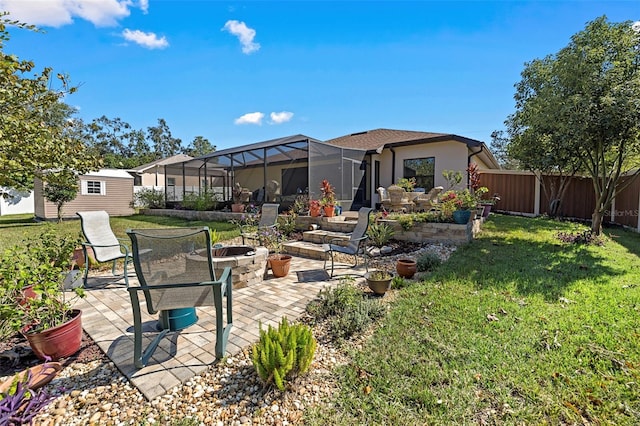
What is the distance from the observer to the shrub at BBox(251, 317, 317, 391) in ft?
6.45

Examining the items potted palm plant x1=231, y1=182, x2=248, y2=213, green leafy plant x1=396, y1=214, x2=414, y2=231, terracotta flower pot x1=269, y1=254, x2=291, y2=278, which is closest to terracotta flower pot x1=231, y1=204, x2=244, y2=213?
potted palm plant x1=231, y1=182, x2=248, y2=213

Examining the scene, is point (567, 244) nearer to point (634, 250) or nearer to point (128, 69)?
point (634, 250)

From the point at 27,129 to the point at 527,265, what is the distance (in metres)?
6.97

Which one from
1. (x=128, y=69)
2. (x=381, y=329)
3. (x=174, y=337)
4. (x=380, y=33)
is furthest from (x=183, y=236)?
(x=128, y=69)

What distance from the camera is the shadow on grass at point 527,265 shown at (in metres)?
4.04

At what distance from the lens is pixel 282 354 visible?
196 cm

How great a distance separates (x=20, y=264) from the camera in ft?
7.82

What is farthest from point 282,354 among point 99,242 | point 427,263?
point 99,242

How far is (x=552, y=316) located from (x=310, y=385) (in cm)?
281

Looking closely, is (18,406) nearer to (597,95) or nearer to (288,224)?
(288,224)

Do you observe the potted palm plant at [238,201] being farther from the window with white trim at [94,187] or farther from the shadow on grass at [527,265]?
the window with white trim at [94,187]

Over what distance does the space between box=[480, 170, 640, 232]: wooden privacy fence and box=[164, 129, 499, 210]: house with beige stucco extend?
1323 millimetres

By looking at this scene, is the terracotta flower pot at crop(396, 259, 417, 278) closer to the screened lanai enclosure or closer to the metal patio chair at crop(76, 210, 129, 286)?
the metal patio chair at crop(76, 210, 129, 286)

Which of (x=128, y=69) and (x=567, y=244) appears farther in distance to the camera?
(x=128, y=69)
